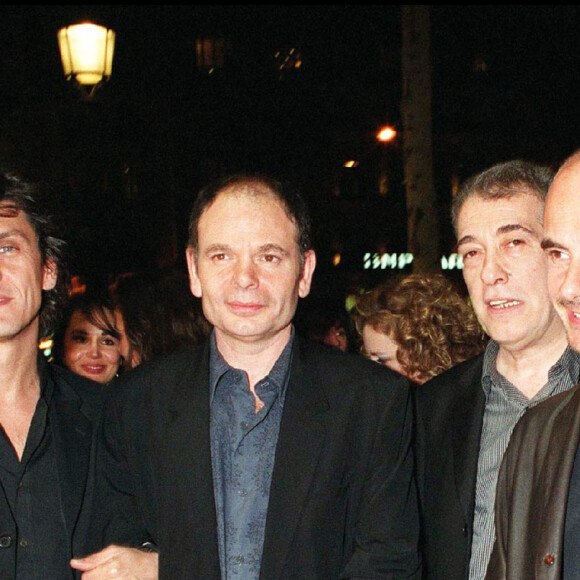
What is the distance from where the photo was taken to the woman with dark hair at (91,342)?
6.09 meters

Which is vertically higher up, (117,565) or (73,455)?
(73,455)

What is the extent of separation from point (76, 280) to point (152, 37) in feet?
27.5

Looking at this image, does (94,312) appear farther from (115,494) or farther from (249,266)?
(249,266)

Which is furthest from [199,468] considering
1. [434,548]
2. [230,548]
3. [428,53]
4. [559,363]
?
[428,53]

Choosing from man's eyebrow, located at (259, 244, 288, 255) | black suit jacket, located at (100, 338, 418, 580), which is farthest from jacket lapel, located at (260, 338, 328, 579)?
man's eyebrow, located at (259, 244, 288, 255)

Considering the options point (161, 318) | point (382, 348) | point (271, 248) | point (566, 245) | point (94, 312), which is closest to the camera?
point (566, 245)

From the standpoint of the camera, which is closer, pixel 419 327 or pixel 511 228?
pixel 511 228

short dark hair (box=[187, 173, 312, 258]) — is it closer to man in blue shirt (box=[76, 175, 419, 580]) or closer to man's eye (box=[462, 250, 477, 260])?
man in blue shirt (box=[76, 175, 419, 580])

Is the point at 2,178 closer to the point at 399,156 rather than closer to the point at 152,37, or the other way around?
the point at 152,37

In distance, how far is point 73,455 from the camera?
3404 millimetres

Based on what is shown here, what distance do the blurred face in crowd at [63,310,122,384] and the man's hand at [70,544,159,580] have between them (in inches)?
122

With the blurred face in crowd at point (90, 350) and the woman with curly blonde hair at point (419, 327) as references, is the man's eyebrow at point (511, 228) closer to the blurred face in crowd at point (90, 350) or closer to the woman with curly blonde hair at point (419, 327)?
the woman with curly blonde hair at point (419, 327)

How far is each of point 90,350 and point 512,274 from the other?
3.58 metres

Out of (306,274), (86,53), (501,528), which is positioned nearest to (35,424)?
→ (306,274)
